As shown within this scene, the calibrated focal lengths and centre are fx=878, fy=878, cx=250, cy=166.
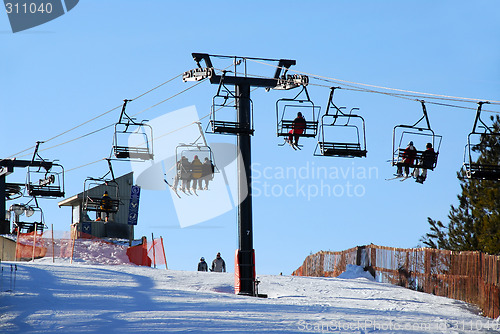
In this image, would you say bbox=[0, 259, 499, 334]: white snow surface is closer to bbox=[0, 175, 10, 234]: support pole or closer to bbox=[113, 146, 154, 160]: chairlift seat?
bbox=[113, 146, 154, 160]: chairlift seat

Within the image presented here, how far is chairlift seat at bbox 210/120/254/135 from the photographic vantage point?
23531 mm

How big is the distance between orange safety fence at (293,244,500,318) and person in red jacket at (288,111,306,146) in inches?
233

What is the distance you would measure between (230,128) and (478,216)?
24020 millimetres

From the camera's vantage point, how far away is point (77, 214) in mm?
62875

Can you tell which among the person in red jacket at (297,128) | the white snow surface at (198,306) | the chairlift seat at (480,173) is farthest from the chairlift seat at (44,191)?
the chairlift seat at (480,173)

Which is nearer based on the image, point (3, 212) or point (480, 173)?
point (480, 173)

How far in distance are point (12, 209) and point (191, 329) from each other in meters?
34.4

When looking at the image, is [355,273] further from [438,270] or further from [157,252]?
[157,252]

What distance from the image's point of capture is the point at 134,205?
55062mm

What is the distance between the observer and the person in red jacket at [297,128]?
77.8 feet

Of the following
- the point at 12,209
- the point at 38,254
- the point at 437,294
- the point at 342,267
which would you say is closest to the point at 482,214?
the point at 342,267

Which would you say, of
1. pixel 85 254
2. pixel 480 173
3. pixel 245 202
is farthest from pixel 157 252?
pixel 480 173

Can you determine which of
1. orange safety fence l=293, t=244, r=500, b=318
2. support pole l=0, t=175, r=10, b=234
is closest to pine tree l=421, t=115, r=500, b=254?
orange safety fence l=293, t=244, r=500, b=318

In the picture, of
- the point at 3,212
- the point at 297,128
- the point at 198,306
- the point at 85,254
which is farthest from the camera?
the point at 3,212
